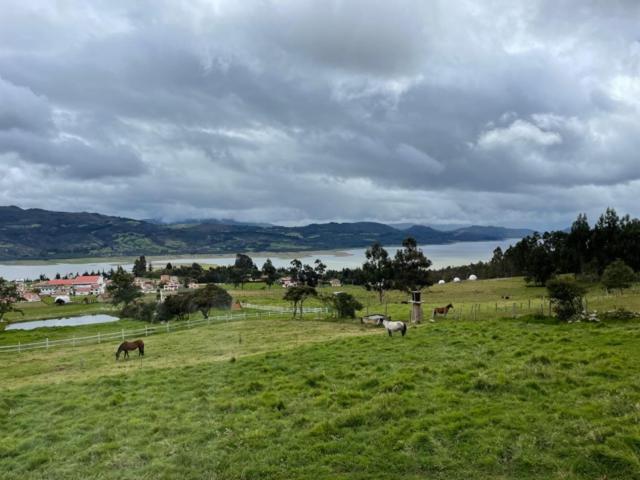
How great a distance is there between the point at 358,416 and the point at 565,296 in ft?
67.7

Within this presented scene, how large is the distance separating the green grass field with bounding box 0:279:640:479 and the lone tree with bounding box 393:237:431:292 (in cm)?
4372

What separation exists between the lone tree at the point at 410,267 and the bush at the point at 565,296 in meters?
36.3

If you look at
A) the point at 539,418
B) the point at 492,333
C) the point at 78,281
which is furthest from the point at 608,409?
the point at 78,281

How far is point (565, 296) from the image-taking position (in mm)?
25734

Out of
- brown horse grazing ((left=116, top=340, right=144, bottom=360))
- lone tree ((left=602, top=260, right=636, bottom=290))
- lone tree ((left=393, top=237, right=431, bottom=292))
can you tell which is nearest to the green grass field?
brown horse grazing ((left=116, top=340, right=144, bottom=360))

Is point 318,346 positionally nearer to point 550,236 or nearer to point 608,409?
point 608,409

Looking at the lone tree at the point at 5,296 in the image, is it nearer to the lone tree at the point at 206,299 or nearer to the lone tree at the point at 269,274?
the lone tree at the point at 206,299

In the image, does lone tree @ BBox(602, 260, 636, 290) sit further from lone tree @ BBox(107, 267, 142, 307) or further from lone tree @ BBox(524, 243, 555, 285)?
lone tree @ BBox(107, 267, 142, 307)

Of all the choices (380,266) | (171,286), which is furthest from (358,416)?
(171,286)

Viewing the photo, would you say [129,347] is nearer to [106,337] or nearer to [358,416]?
[106,337]

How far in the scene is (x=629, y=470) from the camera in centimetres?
715

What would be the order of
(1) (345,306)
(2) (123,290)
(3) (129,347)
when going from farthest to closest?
(2) (123,290) < (1) (345,306) < (3) (129,347)

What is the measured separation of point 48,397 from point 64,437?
581 centimetres

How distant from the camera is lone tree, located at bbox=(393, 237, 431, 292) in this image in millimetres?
63625
